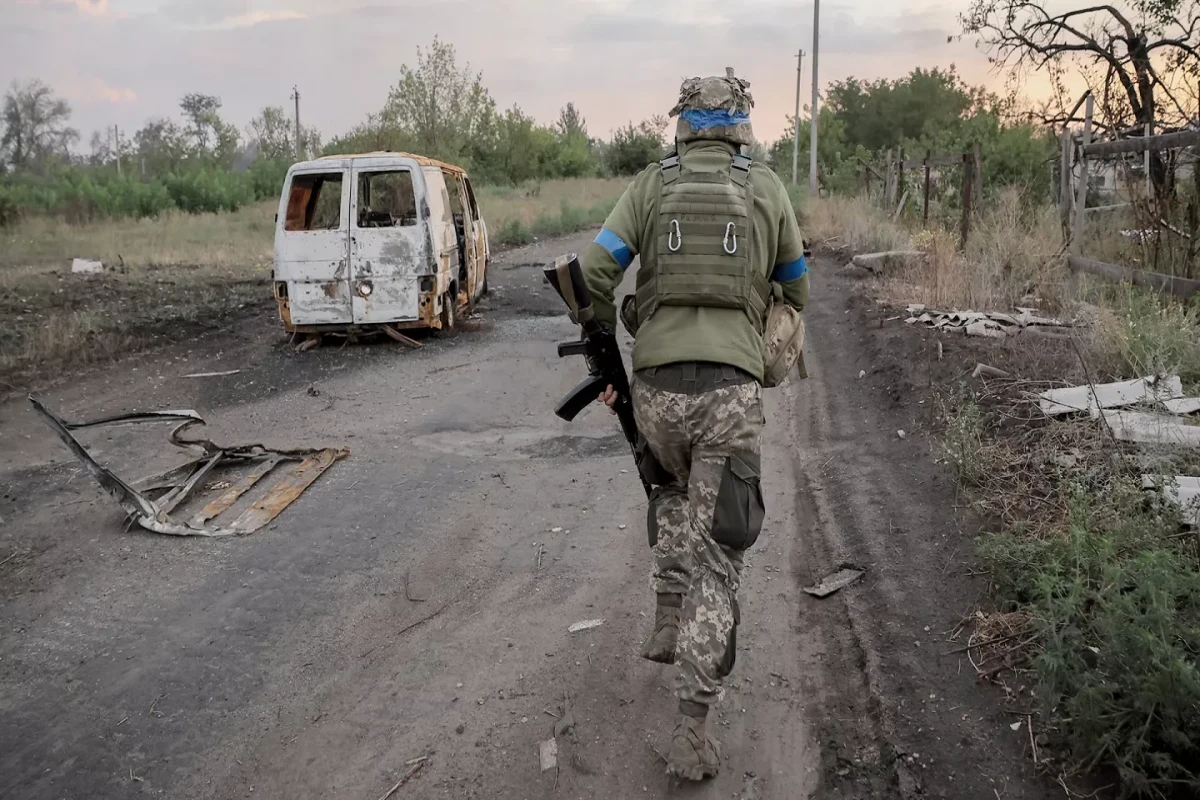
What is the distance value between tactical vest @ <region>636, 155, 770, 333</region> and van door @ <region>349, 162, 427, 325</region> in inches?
271

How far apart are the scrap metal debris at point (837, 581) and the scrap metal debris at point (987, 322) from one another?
12.0ft

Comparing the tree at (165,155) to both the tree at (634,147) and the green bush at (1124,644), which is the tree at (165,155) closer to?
the tree at (634,147)

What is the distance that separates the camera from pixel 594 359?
3.20m

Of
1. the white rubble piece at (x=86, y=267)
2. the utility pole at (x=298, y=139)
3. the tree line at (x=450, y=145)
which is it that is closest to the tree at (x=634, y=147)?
the tree line at (x=450, y=145)

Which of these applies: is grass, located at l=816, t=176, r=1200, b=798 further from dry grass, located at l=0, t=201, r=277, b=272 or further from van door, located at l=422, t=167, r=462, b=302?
dry grass, located at l=0, t=201, r=277, b=272

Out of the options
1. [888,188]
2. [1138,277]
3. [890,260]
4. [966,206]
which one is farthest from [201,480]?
[888,188]

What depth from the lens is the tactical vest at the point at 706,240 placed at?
284 centimetres

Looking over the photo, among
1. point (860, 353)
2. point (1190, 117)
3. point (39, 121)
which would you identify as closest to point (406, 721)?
point (860, 353)

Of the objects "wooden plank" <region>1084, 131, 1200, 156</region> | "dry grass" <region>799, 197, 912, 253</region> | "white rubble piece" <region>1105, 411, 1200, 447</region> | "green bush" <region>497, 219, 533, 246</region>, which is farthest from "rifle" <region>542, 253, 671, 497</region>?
"green bush" <region>497, 219, 533, 246</region>

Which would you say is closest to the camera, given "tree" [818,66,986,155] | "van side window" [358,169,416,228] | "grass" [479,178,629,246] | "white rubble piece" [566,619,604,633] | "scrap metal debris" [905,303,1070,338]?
"white rubble piece" [566,619,604,633]

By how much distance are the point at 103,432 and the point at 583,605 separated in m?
4.67

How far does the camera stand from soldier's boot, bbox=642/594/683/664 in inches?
127

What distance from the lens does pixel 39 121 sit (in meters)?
48.9

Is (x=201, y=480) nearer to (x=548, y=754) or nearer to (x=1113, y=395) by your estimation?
(x=548, y=754)
